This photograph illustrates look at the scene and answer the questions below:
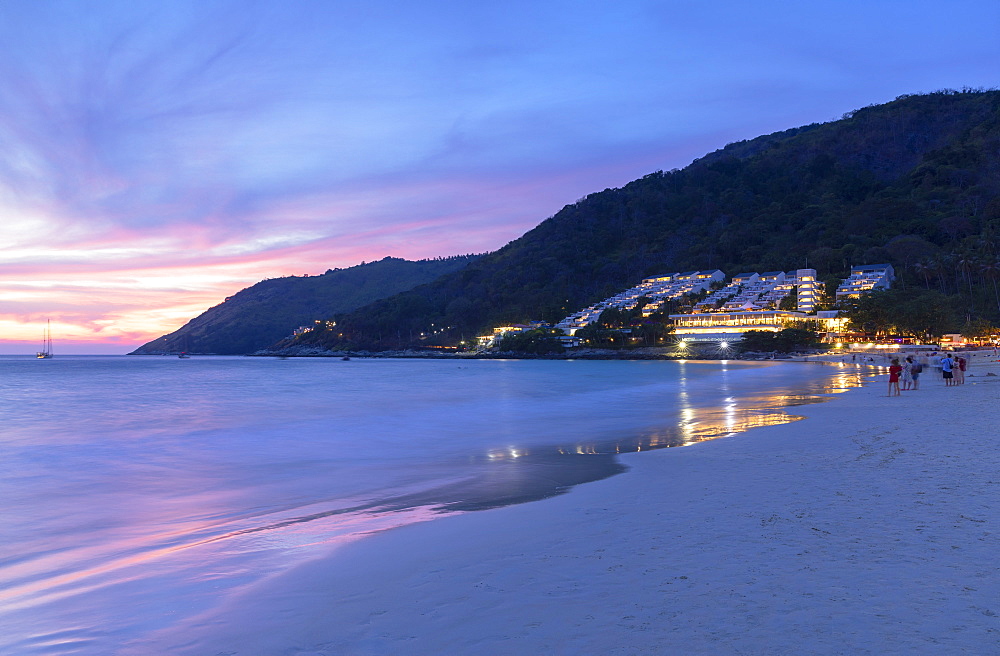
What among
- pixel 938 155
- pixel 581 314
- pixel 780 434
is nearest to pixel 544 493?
pixel 780 434

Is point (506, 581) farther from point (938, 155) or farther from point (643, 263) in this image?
point (938, 155)

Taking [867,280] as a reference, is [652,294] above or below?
above

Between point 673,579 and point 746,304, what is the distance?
118531mm

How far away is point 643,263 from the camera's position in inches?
7657

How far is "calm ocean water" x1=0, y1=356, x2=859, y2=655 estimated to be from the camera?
5.76 metres

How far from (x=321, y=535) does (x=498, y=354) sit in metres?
135

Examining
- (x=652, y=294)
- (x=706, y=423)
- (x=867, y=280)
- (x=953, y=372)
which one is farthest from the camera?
(x=652, y=294)

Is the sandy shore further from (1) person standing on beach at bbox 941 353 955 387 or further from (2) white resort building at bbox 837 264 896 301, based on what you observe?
(2) white resort building at bbox 837 264 896 301

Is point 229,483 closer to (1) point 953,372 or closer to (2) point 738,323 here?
(1) point 953,372

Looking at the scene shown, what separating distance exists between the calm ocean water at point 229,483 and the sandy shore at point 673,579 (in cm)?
96

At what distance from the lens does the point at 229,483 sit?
40.3ft

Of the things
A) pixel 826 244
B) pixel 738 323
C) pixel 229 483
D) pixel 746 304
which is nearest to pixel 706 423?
pixel 229 483

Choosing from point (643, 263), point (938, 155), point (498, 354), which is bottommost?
point (498, 354)

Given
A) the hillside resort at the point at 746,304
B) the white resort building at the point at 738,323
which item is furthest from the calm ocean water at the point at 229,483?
the hillside resort at the point at 746,304
